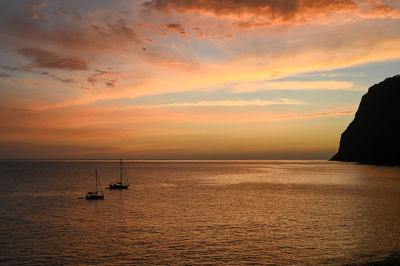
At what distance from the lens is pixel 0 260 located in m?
39.6

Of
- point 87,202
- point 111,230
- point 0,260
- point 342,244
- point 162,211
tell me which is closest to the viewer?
point 0,260

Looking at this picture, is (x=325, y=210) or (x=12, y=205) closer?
(x=325, y=210)

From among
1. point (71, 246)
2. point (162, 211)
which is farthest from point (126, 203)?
point (71, 246)

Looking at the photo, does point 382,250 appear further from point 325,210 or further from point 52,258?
point 52,258

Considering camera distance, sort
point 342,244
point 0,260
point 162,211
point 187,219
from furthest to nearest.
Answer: point 162,211 < point 187,219 < point 342,244 < point 0,260

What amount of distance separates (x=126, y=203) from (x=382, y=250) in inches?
2495

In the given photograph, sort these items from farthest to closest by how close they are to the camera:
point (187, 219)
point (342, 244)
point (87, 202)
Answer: point (87, 202)
point (187, 219)
point (342, 244)

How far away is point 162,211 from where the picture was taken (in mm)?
73000

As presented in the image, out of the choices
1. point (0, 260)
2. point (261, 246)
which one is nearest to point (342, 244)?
point (261, 246)

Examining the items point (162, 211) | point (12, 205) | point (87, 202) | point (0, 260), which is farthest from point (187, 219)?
point (12, 205)

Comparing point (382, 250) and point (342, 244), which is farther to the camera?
point (342, 244)

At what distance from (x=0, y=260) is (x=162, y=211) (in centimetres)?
3685

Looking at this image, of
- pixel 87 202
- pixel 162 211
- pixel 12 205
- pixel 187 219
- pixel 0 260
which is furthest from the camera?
pixel 87 202

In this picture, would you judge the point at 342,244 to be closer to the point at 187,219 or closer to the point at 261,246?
the point at 261,246
